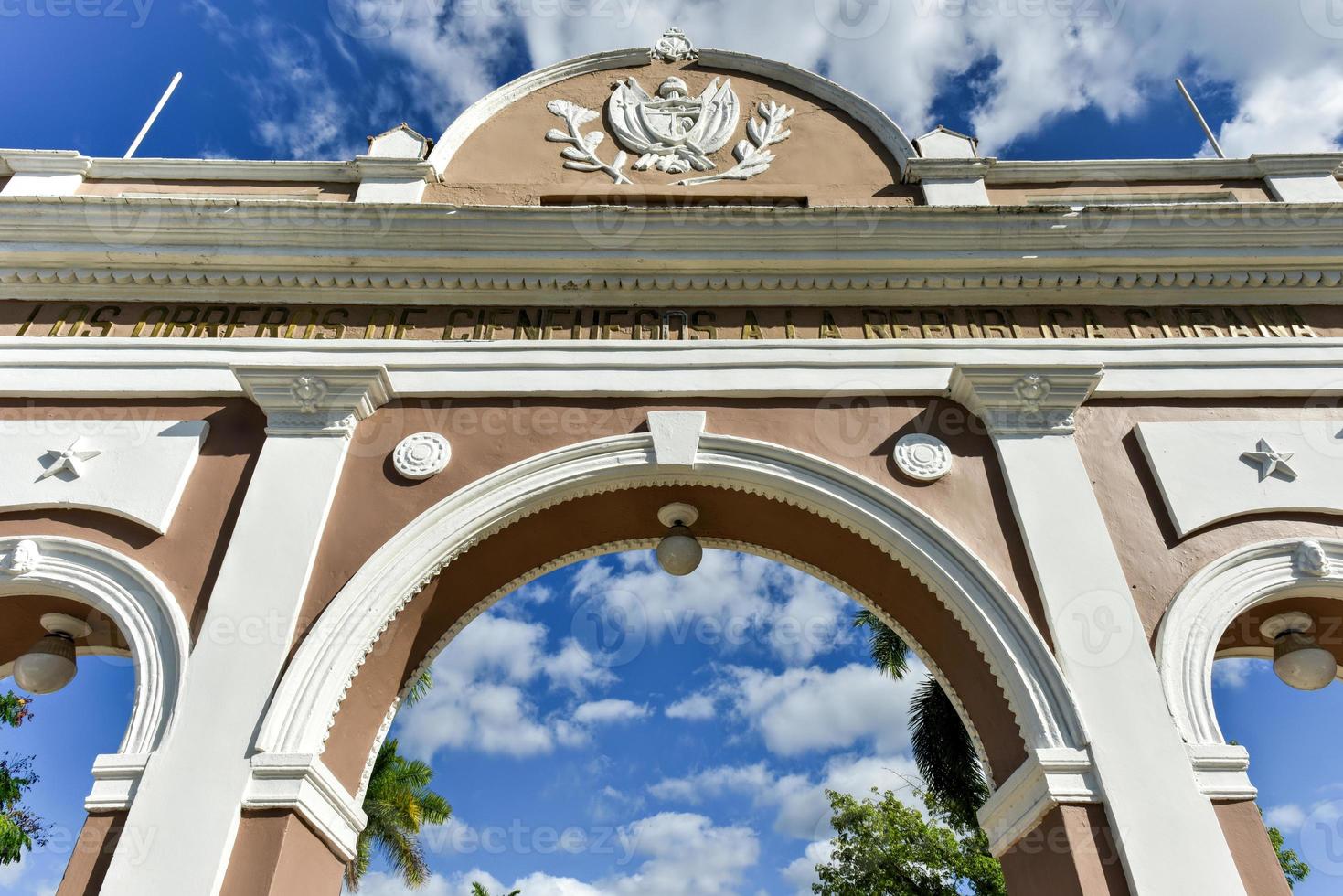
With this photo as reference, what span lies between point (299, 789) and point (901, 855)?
1706cm

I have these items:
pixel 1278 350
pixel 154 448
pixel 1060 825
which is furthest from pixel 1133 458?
pixel 154 448

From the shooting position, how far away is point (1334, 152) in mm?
7125

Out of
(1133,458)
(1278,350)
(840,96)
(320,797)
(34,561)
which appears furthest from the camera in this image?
(840,96)

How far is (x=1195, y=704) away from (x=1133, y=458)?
172 cm

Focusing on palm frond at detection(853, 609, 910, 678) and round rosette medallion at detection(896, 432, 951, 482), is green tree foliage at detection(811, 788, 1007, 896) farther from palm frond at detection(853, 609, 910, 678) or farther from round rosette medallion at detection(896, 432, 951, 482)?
round rosette medallion at detection(896, 432, 951, 482)

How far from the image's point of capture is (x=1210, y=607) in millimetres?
5133

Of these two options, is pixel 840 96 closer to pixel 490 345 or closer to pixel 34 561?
pixel 490 345

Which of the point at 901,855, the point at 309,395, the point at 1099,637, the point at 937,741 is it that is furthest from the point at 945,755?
the point at 309,395

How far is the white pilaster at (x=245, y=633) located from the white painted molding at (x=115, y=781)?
0.06 metres

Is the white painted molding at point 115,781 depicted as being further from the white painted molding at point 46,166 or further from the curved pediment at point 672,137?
the white painted molding at point 46,166

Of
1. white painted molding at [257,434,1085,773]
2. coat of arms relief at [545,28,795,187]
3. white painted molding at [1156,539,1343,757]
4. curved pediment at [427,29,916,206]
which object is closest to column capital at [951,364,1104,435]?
white painted molding at [257,434,1085,773]

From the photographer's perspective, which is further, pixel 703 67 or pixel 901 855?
pixel 901 855

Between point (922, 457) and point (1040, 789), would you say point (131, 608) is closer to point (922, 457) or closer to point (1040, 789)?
point (922, 457)

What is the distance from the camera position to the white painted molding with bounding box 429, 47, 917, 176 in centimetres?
758
